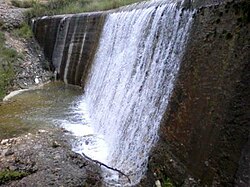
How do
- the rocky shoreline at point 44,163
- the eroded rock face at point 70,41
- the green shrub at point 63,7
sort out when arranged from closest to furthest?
the rocky shoreline at point 44,163 < the eroded rock face at point 70,41 < the green shrub at point 63,7

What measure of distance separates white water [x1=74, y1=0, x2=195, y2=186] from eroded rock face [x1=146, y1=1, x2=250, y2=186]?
0.40 metres

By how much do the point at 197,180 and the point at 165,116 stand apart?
1.12 metres

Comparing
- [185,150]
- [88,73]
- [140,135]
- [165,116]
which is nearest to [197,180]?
[185,150]

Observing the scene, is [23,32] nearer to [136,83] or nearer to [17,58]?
[17,58]

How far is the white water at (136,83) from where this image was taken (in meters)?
4.73

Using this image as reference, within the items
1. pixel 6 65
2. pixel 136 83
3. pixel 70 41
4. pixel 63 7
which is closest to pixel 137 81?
pixel 136 83

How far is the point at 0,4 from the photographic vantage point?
15.5 m

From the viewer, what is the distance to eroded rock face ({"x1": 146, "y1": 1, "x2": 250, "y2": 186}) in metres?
3.07

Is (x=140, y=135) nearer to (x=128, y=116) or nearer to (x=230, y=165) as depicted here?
(x=128, y=116)

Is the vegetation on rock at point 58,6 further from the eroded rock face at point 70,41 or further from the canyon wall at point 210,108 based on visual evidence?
the canyon wall at point 210,108

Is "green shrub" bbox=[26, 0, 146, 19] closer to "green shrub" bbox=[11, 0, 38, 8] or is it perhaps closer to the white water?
"green shrub" bbox=[11, 0, 38, 8]

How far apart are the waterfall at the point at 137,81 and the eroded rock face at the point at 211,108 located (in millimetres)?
408

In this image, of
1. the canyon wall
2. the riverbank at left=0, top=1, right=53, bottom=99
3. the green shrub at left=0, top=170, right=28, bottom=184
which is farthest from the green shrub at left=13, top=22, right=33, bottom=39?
the canyon wall

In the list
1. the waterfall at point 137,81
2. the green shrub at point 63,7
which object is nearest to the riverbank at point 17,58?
the green shrub at point 63,7
